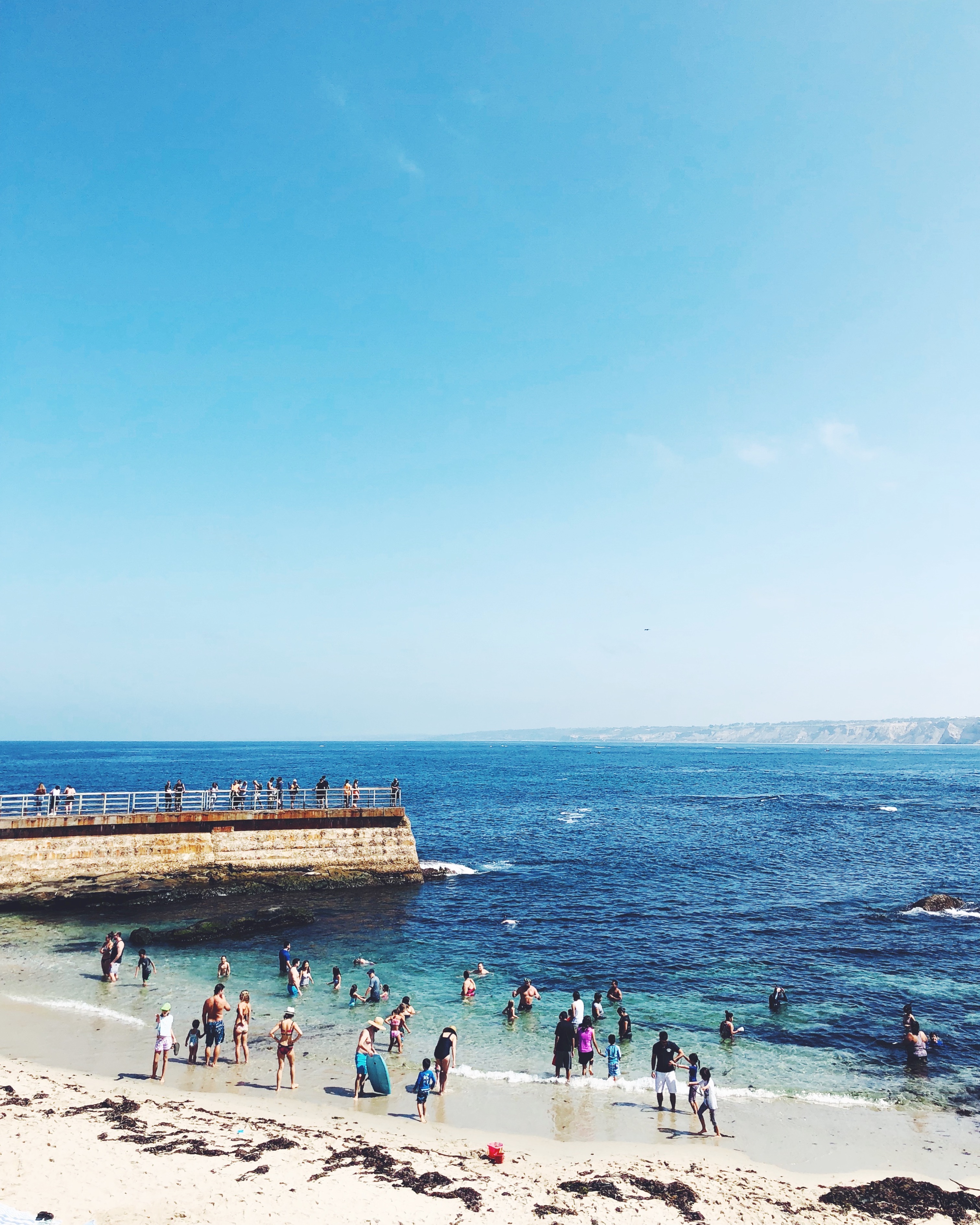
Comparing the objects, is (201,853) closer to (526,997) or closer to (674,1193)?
(526,997)

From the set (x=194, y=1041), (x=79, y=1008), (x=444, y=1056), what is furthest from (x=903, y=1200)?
(x=79, y=1008)

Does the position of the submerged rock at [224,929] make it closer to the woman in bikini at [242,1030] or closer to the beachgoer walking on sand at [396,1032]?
the woman in bikini at [242,1030]

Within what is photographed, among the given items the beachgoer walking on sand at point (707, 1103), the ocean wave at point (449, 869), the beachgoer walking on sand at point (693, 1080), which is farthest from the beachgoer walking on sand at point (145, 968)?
the beachgoer walking on sand at point (707, 1103)

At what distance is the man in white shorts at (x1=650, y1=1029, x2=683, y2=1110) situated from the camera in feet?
53.1

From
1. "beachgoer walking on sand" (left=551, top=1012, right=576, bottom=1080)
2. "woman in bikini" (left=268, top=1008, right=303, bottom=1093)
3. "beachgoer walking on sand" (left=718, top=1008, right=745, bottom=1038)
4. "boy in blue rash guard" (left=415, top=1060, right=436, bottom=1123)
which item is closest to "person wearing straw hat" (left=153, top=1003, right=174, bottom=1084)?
"woman in bikini" (left=268, top=1008, right=303, bottom=1093)

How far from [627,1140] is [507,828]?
4784 cm

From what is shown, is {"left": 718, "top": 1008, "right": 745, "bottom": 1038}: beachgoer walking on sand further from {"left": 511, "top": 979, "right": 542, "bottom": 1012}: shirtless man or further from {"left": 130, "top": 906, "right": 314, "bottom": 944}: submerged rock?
{"left": 130, "top": 906, "right": 314, "bottom": 944}: submerged rock

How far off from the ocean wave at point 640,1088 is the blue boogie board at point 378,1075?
2.13m

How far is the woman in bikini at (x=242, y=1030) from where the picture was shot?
18.0 metres

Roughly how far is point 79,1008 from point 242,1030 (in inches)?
274

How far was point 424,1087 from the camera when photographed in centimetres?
1533

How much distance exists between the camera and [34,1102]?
583 inches

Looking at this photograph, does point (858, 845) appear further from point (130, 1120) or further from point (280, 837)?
point (130, 1120)

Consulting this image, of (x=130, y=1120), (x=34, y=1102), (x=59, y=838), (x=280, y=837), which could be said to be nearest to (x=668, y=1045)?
(x=130, y=1120)
